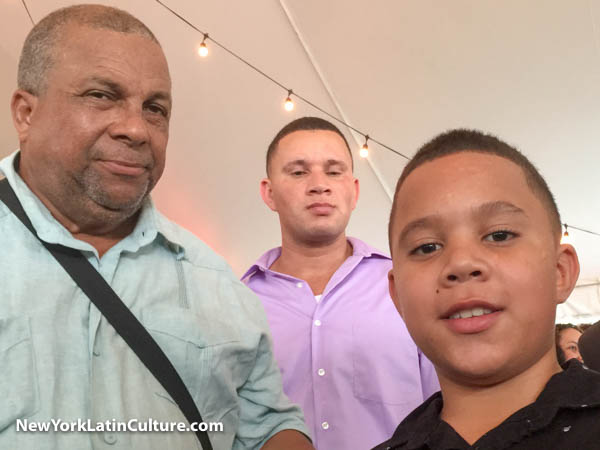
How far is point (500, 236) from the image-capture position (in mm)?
887

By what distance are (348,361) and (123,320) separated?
2.17ft

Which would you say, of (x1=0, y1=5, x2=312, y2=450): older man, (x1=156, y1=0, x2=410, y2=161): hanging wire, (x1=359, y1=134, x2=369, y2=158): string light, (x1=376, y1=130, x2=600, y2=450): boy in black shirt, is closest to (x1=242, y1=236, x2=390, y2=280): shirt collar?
(x1=0, y1=5, x2=312, y2=450): older man

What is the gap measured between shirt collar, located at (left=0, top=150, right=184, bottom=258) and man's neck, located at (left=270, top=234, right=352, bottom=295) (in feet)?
2.01

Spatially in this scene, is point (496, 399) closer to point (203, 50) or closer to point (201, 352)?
point (201, 352)

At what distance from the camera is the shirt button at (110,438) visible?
91 centimetres

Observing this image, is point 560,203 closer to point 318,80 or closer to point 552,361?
point 318,80

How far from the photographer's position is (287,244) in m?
1.81

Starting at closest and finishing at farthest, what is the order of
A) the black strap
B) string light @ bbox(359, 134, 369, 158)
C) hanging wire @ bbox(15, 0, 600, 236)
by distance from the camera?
the black strap, hanging wire @ bbox(15, 0, 600, 236), string light @ bbox(359, 134, 369, 158)

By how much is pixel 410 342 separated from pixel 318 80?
2794 mm

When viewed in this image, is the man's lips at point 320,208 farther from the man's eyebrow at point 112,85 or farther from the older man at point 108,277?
the man's eyebrow at point 112,85

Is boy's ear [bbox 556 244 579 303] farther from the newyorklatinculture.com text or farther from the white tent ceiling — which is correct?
the white tent ceiling

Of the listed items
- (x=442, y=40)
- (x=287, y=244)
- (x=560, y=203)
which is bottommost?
(x=287, y=244)

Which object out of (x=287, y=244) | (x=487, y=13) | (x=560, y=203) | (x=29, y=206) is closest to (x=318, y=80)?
(x=487, y=13)

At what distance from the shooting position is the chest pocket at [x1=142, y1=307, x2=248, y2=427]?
1.05 meters
